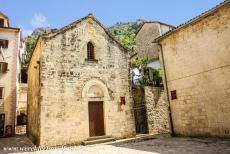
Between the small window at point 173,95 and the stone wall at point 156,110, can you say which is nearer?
the small window at point 173,95

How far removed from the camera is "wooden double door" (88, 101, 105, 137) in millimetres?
13984

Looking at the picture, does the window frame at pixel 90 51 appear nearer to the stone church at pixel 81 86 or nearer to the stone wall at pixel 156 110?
the stone church at pixel 81 86

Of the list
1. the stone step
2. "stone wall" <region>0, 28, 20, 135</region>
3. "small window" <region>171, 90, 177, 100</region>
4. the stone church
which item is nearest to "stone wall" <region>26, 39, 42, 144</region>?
the stone church

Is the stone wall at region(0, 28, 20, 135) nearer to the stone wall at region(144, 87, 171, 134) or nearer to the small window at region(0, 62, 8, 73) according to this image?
the small window at region(0, 62, 8, 73)

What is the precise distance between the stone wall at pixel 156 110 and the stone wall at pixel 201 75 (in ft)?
11.2

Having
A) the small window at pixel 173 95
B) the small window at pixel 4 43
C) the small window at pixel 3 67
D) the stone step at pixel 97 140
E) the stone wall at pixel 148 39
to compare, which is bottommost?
the stone step at pixel 97 140

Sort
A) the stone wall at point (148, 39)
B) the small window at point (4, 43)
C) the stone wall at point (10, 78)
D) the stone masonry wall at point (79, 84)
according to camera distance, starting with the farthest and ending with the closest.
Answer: the stone wall at point (148, 39)
the small window at point (4, 43)
the stone wall at point (10, 78)
the stone masonry wall at point (79, 84)

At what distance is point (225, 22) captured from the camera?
1128 cm

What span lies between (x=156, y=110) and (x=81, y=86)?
7.17 metres

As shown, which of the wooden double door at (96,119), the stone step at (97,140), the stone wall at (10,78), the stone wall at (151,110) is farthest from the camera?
the stone wall at (10,78)

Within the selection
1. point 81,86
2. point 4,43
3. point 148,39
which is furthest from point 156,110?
point 4,43

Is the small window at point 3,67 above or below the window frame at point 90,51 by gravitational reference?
above

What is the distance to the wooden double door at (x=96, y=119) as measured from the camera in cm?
1398

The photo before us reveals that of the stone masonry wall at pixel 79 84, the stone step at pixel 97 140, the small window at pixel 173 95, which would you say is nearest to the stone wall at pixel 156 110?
the stone masonry wall at pixel 79 84
